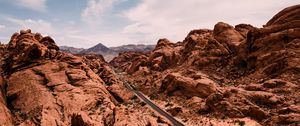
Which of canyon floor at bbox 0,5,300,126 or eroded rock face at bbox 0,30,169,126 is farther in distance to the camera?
canyon floor at bbox 0,5,300,126

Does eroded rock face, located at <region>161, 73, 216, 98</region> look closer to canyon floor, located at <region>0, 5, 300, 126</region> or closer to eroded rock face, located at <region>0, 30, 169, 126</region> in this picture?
canyon floor, located at <region>0, 5, 300, 126</region>

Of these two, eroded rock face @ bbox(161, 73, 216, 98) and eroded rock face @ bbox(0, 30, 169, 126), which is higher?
eroded rock face @ bbox(0, 30, 169, 126)

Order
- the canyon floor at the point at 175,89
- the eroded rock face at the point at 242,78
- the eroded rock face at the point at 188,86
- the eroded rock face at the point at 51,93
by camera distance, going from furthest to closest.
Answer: the eroded rock face at the point at 188,86, the eroded rock face at the point at 242,78, the canyon floor at the point at 175,89, the eroded rock face at the point at 51,93

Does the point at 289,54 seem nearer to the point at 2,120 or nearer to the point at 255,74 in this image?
the point at 255,74

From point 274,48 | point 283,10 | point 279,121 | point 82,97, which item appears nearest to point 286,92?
point 279,121

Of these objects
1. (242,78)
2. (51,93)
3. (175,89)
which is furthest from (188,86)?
(51,93)

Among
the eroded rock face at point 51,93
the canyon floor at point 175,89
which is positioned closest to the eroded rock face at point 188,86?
the canyon floor at point 175,89

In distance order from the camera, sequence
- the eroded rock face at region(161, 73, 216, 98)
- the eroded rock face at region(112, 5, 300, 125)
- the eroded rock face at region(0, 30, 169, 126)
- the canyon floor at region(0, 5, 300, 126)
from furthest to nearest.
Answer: the eroded rock face at region(161, 73, 216, 98) < the eroded rock face at region(112, 5, 300, 125) < the canyon floor at region(0, 5, 300, 126) < the eroded rock face at region(0, 30, 169, 126)

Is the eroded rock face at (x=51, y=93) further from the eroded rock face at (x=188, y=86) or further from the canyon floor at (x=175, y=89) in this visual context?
the eroded rock face at (x=188, y=86)

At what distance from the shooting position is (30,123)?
37.0m

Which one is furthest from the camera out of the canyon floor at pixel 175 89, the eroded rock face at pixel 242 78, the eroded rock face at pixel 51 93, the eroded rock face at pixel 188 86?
the eroded rock face at pixel 188 86

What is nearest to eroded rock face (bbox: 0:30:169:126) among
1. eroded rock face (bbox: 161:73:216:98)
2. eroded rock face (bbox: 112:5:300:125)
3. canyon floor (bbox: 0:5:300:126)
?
canyon floor (bbox: 0:5:300:126)

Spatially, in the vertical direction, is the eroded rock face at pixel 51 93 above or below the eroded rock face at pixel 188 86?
above

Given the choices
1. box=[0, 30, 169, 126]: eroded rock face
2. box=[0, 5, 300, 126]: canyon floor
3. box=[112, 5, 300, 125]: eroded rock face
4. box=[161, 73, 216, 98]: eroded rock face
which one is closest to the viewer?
box=[0, 30, 169, 126]: eroded rock face
